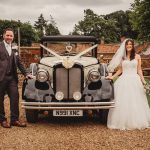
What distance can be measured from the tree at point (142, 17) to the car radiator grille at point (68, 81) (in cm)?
1509

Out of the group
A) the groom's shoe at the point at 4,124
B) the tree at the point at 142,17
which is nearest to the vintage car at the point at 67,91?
the groom's shoe at the point at 4,124

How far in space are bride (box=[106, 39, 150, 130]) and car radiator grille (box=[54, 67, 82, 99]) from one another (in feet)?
2.25

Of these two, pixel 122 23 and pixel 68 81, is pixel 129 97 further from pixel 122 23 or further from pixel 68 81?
pixel 122 23

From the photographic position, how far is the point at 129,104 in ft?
29.3

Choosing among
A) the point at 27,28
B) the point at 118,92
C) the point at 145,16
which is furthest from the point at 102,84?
the point at 27,28

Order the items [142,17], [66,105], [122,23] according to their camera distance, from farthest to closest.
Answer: [122,23] < [142,17] < [66,105]

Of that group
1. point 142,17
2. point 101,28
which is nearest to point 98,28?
point 101,28

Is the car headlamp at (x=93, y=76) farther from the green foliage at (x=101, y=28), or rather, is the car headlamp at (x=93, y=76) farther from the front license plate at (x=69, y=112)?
the green foliage at (x=101, y=28)

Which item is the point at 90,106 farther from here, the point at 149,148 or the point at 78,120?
the point at 149,148

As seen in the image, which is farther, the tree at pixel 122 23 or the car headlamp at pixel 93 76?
the tree at pixel 122 23

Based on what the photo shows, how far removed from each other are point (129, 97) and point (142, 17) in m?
15.1

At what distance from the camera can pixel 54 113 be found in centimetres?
869

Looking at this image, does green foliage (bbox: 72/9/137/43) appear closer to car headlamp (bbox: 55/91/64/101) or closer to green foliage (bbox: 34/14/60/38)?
green foliage (bbox: 34/14/60/38)

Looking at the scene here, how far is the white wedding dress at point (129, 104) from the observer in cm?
871
